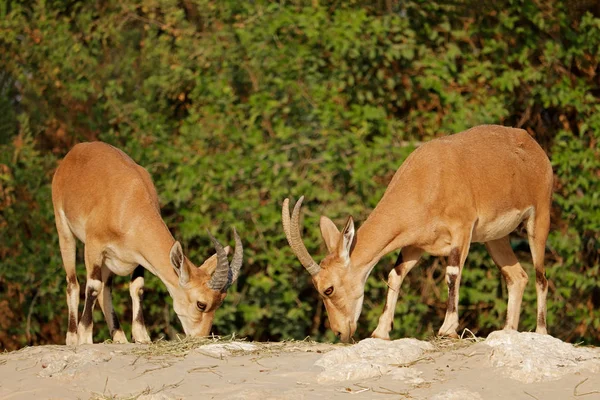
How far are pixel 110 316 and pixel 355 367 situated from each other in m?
4.37

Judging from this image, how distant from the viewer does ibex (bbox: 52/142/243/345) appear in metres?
10.5

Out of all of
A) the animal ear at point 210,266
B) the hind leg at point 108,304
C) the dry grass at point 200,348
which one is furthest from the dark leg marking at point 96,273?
the dry grass at point 200,348

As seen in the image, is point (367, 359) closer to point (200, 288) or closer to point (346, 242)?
point (346, 242)

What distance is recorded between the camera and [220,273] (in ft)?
33.7

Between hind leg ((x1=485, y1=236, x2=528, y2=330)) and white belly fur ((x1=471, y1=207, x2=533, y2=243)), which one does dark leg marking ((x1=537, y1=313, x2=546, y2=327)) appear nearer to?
hind leg ((x1=485, y1=236, x2=528, y2=330))

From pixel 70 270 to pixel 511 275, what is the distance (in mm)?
4457

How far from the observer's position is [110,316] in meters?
11.4

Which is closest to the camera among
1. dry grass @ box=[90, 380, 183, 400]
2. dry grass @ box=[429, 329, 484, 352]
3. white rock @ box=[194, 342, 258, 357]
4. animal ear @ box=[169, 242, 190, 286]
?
dry grass @ box=[90, 380, 183, 400]

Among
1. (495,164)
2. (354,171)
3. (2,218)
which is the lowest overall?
(2,218)

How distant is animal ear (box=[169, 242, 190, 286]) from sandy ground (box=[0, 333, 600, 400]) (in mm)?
1425

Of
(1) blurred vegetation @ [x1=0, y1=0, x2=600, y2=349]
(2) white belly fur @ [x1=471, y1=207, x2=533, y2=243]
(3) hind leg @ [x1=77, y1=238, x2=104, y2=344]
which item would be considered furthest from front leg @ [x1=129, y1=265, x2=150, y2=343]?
(2) white belly fur @ [x1=471, y1=207, x2=533, y2=243]

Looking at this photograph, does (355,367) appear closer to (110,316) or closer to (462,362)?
(462,362)

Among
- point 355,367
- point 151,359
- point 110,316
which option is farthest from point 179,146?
point 355,367

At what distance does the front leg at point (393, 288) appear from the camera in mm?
10109
